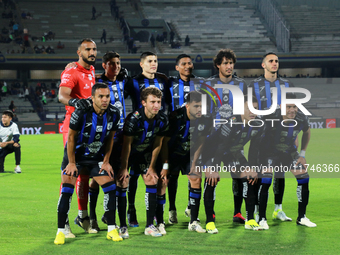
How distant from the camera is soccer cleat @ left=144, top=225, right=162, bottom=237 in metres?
4.98

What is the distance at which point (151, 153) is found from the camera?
5273 mm

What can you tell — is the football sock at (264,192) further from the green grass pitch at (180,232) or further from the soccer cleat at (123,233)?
the soccer cleat at (123,233)

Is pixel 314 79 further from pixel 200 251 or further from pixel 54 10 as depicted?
pixel 200 251

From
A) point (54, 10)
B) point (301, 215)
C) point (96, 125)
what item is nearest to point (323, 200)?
point (301, 215)

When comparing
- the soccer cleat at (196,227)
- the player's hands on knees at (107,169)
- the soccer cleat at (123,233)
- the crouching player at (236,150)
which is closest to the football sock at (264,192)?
the crouching player at (236,150)

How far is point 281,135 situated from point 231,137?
2.20 feet

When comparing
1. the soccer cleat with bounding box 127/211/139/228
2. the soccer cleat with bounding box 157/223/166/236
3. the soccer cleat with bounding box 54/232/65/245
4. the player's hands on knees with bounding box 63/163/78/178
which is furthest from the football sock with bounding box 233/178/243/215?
the soccer cleat with bounding box 54/232/65/245

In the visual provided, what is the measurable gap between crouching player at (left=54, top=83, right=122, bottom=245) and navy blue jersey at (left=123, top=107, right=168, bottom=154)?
17cm

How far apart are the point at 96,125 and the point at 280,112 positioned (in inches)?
94.5

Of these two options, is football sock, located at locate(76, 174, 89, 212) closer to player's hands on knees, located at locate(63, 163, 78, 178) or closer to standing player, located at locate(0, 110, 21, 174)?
player's hands on knees, located at locate(63, 163, 78, 178)

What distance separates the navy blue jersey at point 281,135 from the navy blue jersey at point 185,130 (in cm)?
81

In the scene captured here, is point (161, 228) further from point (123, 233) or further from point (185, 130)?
point (185, 130)

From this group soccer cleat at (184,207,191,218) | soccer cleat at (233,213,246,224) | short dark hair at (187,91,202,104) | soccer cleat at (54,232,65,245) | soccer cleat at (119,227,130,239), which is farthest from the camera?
soccer cleat at (184,207,191,218)

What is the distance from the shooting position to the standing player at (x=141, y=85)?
5.52m
